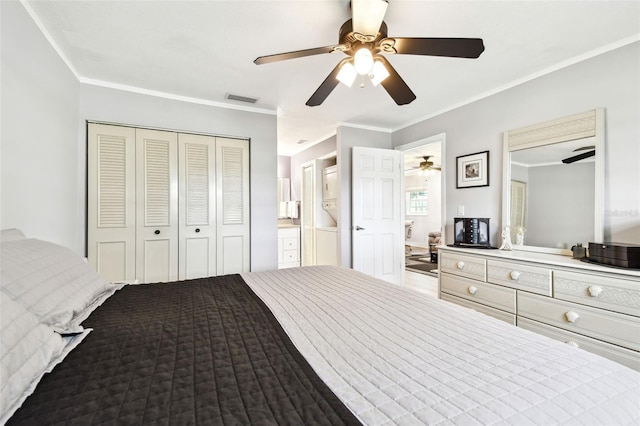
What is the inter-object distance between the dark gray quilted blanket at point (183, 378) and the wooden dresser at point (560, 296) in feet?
6.85

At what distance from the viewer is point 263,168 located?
349 cm

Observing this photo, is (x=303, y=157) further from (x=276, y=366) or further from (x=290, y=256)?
(x=276, y=366)

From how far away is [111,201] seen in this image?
9.21 ft

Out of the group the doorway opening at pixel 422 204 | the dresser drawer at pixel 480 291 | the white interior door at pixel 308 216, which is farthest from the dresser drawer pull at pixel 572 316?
the doorway opening at pixel 422 204

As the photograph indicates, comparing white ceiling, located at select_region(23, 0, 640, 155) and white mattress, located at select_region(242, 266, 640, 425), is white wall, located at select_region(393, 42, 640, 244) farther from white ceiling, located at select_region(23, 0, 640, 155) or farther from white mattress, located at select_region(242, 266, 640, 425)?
white mattress, located at select_region(242, 266, 640, 425)

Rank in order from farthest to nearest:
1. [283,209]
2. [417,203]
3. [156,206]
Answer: [417,203], [283,209], [156,206]

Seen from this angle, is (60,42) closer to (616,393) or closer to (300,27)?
(300,27)

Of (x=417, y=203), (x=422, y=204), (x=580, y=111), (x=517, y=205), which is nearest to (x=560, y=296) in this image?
(x=517, y=205)

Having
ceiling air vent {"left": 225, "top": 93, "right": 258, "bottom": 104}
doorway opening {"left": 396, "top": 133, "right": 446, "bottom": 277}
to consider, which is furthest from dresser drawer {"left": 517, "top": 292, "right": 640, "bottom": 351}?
doorway opening {"left": 396, "top": 133, "right": 446, "bottom": 277}

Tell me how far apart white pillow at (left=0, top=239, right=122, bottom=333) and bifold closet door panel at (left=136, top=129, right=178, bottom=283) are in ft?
5.67

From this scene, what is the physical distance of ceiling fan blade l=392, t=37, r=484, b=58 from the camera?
4.73 ft

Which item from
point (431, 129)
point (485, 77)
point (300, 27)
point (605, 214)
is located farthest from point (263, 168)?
point (605, 214)

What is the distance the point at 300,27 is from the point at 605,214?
2638mm

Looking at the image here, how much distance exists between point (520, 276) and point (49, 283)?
9.40 ft
